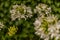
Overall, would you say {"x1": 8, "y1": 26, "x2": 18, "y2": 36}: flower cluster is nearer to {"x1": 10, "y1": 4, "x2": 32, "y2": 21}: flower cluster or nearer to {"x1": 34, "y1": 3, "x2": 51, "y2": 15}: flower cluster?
{"x1": 10, "y1": 4, "x2": 32, "y2": 21}: flower cluster

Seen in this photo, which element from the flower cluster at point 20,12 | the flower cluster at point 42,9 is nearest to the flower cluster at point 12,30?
the flower cluster at point 20,12

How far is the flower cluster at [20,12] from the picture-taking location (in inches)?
173

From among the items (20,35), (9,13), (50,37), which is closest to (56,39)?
(50,37)

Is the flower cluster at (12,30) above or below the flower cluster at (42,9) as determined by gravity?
below

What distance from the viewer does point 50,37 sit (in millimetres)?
3783

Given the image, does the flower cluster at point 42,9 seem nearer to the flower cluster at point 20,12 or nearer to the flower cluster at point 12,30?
the flower cluster at point 20,12

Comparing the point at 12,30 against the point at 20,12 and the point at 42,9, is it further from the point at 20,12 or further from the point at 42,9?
the point at 42,9

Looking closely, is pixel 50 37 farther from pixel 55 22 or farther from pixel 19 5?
pixel 19 5

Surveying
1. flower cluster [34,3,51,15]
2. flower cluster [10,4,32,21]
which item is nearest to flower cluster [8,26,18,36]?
flower cluster [10,4,32,21]

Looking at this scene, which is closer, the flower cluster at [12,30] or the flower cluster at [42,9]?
the flower cluster at [12,30]

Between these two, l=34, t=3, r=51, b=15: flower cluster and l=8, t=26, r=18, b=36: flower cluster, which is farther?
l=34, t=3, r=51, b=15: flower cluster

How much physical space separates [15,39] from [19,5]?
0.55m

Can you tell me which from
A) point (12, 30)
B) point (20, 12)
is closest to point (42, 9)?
point (20, 12)

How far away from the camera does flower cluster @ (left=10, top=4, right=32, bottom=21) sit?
439 cm
